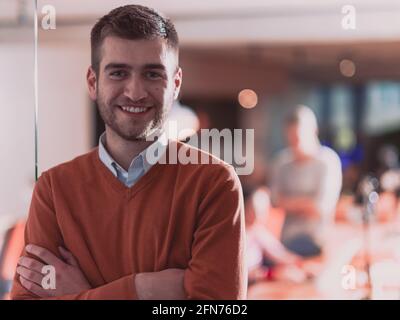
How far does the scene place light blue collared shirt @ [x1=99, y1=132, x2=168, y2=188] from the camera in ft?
3.28

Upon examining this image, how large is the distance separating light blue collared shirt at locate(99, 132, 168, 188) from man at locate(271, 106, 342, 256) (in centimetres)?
206

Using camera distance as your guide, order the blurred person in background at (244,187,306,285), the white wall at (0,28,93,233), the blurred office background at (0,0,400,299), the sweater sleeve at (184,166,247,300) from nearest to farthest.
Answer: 1. the sweater sleeve at (184,166,247,300)
2. the blurred office background at (0,0,400,299)
3. the white wall at (0,28,93,233)
4. the blurred person in background at (244,187,306,285)

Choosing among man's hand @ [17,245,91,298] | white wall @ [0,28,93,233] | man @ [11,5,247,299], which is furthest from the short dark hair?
white wall @ [0,28,93,233]

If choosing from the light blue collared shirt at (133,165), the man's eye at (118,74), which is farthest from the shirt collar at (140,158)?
the man's eye at (118,74)

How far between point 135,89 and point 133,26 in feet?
A: 0.29

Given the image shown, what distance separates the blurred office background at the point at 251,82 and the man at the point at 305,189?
0.17 m

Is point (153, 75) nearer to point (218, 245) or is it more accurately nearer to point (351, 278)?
point (218, 245)

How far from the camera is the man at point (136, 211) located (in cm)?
97

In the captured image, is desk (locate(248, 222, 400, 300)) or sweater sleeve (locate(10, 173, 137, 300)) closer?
sweater sleeve (locate(10, 173, 137, 300))

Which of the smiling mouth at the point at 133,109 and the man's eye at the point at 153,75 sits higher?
the man's eye at the point at 153,75

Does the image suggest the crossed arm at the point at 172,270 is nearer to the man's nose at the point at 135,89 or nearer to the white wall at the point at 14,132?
the man's nose at the point at 135,89

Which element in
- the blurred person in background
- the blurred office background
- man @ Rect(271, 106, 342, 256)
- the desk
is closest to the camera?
the desk

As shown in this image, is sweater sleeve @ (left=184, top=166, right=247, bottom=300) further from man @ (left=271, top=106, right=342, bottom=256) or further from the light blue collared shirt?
man @ (left=271, top=106, right=342, bottom=256)

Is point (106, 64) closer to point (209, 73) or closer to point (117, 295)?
point (117, 295)
